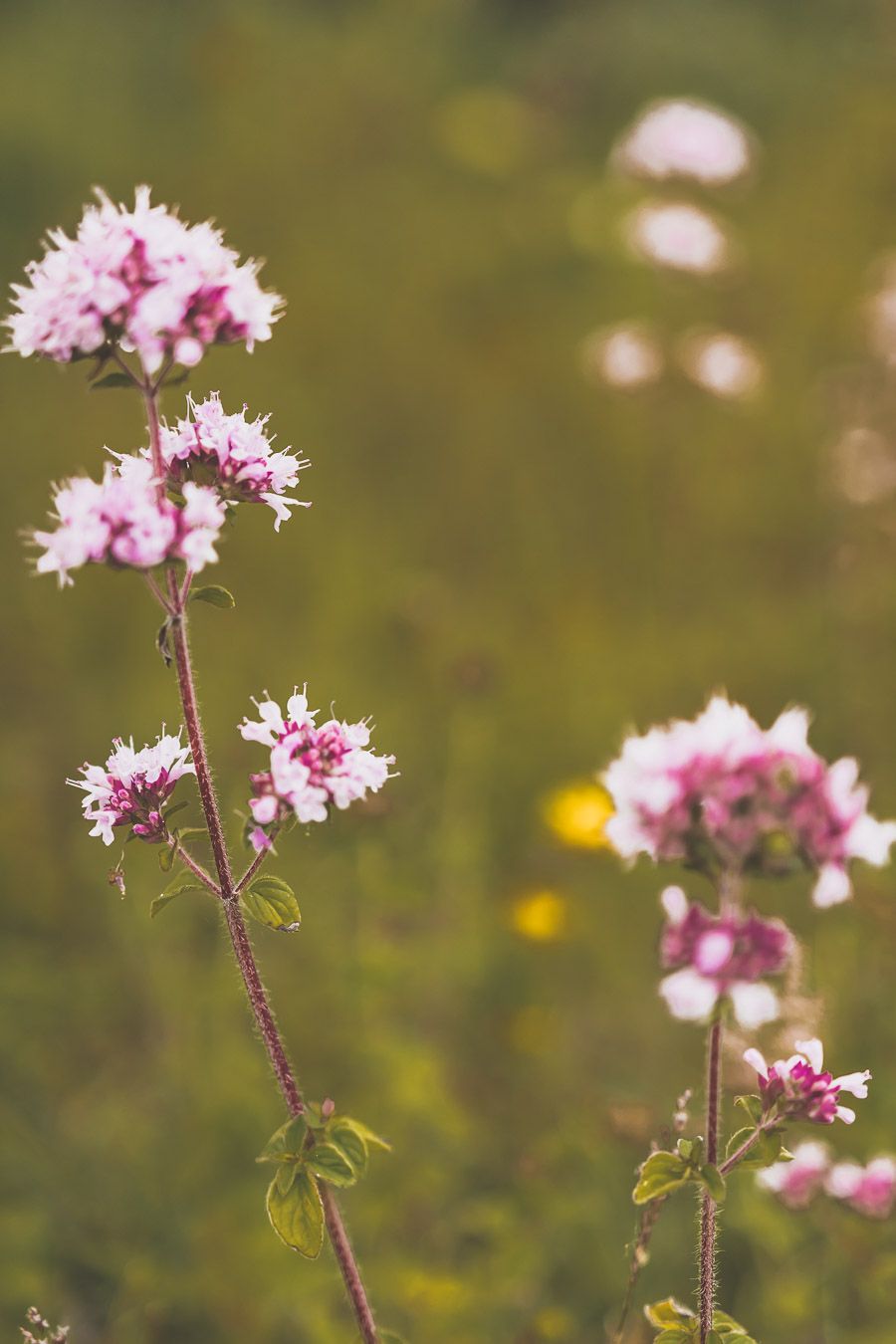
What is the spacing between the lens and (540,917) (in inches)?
148

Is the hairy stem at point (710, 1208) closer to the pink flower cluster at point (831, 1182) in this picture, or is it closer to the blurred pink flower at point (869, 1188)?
the pink flower cluster at point (831, 1182)

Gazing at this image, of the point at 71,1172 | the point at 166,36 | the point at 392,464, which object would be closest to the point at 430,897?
the point at 71,1172

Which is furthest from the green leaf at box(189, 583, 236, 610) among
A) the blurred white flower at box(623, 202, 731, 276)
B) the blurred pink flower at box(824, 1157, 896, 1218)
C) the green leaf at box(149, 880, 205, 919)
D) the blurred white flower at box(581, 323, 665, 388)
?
the blurred white flower at box(623, 202, 731, 276)

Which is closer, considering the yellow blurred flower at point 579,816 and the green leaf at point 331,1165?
the green leaf at point 331,1165

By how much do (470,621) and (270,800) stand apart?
183 inches

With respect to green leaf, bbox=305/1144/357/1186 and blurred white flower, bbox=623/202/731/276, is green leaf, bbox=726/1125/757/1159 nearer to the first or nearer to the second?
green leaf, bbox=305/1144/357/1186

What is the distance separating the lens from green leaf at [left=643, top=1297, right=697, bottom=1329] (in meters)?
2.00

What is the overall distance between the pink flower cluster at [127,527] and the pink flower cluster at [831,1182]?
1841 millimetres

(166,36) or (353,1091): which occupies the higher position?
(166,36)

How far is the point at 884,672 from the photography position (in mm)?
A: 5941

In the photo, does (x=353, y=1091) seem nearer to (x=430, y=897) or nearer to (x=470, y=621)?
(x=430, y=897)

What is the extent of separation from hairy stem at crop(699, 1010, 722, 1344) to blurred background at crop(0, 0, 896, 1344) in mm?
907

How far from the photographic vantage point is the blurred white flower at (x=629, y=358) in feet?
19.4

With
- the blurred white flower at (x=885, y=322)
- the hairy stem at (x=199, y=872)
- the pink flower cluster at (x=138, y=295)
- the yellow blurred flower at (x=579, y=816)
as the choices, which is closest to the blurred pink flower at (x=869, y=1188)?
the yellow blurred flower at (x=579, y=816)
